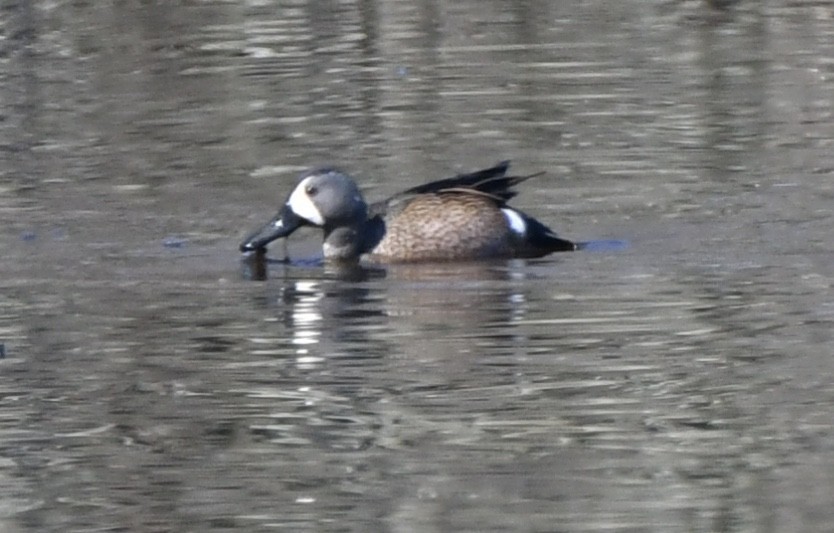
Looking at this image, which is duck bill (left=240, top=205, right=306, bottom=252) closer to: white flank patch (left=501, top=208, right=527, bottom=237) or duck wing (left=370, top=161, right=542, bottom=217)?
duck wing (left=370, top=161, right=542, bottom=217)

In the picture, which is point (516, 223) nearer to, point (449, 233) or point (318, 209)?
point (449, 233)

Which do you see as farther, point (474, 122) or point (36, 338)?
point (474, 122)

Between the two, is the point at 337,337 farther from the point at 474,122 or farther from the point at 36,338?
the point at 474,122

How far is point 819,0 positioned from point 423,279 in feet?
37.5

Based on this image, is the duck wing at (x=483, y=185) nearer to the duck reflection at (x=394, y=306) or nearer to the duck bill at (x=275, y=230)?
the duck reflection at (x=394, y=306)

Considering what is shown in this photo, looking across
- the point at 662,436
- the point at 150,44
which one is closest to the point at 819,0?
the point at 150,44

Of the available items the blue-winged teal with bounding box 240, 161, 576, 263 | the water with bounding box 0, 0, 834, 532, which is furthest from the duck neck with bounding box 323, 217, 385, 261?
the water with bounding box 0, 0, 834, 532

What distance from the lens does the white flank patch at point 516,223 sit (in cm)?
1041

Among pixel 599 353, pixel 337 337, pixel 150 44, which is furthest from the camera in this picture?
pixel 150 44

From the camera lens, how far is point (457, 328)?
853 cm

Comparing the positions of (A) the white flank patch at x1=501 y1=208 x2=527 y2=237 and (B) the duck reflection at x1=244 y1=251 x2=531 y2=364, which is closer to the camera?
(B) the duck reflection at x1=244 y1=251 x2=531 y2=364

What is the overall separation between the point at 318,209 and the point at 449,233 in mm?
673

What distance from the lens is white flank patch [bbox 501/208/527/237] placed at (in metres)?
10.4

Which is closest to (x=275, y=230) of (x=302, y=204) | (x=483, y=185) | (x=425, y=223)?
(x=302, y=204)
